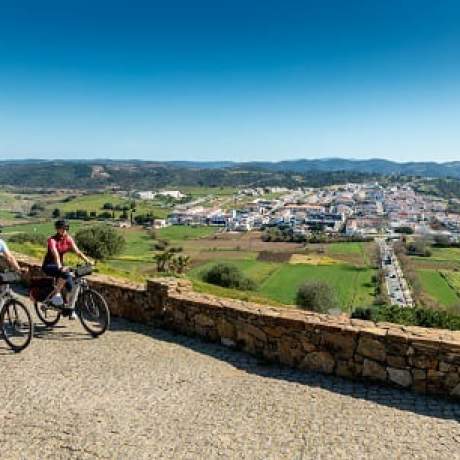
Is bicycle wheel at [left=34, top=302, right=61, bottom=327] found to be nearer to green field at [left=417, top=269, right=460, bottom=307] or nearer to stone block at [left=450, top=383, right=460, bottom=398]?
stone block at [left=450, top=383, right=460, bottom=398]

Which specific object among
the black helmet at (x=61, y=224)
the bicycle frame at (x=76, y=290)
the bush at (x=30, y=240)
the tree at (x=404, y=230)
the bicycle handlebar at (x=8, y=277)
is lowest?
the tree at (x=404, y=230)

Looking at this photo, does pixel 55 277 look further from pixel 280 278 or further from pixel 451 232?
pixel 451 232

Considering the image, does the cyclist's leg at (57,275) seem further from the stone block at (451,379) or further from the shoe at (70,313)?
the stone block at (451,379)

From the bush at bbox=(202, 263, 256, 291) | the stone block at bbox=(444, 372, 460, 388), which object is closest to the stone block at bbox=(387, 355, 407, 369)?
the stone block at bbox=(444, 372, 460, 388)

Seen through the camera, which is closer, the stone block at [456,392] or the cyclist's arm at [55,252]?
the stone block at [456,392]

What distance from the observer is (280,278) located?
56656 millimetres

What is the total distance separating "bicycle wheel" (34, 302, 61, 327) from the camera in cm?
886

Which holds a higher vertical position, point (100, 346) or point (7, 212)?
point (100, 346)

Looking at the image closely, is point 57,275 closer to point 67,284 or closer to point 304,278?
point 67,284

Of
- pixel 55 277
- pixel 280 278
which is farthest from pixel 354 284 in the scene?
pixel 55 277

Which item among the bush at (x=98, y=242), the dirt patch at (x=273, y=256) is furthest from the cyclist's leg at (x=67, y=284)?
the dirt patch at (x=273, y=256)

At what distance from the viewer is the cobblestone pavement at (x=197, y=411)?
16.8 ft

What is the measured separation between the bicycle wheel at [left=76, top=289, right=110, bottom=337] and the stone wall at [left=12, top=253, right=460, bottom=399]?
105 centimetres

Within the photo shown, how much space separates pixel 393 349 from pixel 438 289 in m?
52.7
